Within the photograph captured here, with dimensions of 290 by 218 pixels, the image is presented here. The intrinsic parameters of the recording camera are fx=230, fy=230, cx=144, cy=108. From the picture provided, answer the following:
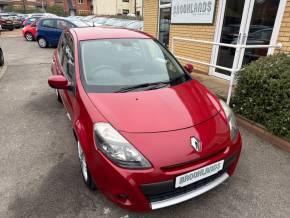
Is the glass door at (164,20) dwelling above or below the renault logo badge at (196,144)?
above

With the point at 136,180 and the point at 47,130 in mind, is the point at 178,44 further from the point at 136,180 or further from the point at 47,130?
the point at 136,180

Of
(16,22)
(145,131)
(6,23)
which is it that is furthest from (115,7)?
(145,131)

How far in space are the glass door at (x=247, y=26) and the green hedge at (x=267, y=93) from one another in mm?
865

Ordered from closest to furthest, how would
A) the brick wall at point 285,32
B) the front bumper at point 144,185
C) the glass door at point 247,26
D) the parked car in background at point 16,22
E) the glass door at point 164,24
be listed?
the front bumper at point 144,185
the brick wall at point 285,32
the glass door at point 247,26
the glass door at point 164,24
the parked car in background at point 16,22

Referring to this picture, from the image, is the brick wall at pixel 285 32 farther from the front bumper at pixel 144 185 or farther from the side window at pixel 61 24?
the side window at pixel 61 24

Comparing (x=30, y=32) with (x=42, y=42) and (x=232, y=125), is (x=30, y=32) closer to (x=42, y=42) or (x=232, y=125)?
(x=42, y=42)

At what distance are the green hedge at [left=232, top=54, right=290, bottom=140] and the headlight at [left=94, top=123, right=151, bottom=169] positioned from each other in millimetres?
2347

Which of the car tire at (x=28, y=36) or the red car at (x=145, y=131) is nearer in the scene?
the red car at (x=145, y=131)

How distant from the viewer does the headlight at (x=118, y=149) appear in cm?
184

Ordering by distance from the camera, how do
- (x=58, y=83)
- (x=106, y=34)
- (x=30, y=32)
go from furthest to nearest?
(x=30, y=32)
(x=106, y=34)
(x=58, y=83)

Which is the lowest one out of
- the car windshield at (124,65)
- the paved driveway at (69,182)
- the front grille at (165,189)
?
the paved driveway at (69,182)

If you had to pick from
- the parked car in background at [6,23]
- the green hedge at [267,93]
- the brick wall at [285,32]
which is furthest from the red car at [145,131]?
the parked car in background at [6,23]

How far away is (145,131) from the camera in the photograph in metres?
1.98

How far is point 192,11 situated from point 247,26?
1.96m
